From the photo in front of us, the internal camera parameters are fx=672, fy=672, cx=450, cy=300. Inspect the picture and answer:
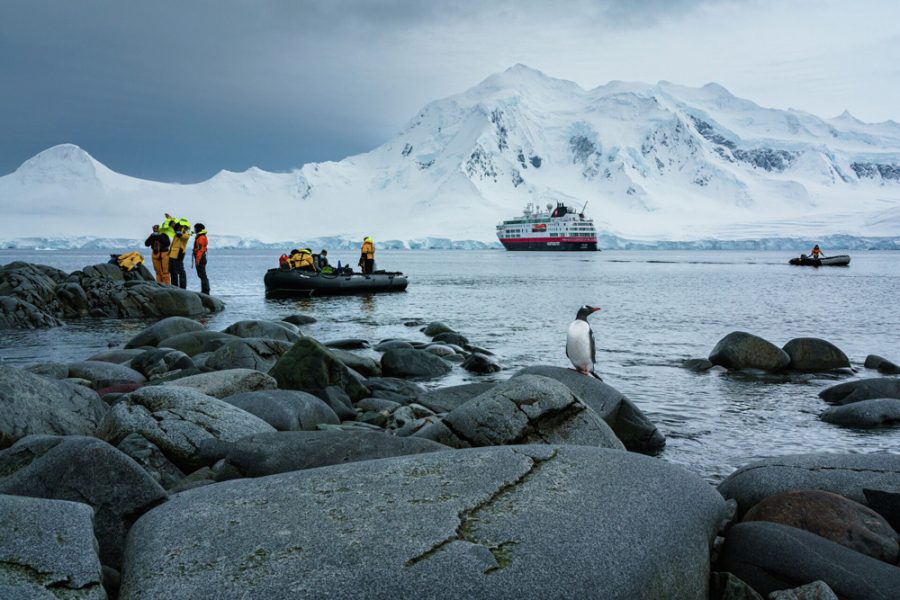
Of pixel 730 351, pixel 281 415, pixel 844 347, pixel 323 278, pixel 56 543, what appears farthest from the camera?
pixel 323 278

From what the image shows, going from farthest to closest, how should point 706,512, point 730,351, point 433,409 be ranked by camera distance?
point 730,351
point 433,409
point 706,512

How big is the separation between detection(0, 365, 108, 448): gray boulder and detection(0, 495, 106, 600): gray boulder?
2.50 metres

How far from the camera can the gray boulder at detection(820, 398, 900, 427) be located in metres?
8.05

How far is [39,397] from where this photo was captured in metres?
5.34

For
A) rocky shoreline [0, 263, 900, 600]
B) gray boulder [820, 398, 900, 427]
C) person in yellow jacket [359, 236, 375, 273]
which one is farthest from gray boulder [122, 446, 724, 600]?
person in yellow jacket [359, 236, 375, 273]

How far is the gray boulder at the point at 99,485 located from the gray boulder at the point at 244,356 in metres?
5.45

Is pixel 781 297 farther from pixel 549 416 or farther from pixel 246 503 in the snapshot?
pixel 246 503

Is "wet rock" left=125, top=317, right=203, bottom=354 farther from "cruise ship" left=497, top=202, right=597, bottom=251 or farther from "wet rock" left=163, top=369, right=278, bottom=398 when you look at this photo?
"cruise ship" left=497, top=202, right=597, bottom=251

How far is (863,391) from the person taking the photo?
916 centimetres

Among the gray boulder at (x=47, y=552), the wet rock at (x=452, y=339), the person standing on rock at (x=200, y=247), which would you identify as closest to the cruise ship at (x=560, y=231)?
the person standing on rock at (x=200, y=247)

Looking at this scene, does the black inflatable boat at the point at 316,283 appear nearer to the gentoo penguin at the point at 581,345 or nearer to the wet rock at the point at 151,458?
the gentoo penguin at the point at 581,345

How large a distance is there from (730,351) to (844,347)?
5.26m

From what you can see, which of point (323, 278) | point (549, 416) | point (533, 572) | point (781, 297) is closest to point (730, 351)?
point (549, 416)

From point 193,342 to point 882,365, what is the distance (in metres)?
12.5
